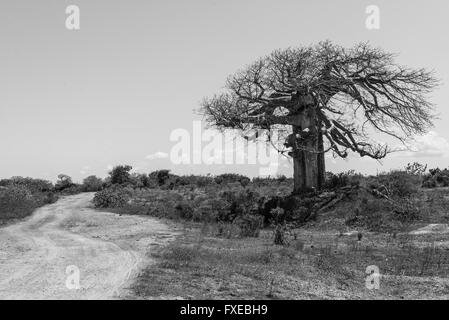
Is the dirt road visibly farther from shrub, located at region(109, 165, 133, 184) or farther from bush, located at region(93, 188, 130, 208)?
shrub, located at region(109, 165, 133, 184)

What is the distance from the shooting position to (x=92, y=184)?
4353 cm

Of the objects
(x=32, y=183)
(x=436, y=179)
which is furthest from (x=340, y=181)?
(x=32, y=183)

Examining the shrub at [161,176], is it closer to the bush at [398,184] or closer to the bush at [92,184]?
the bush at [92,184]

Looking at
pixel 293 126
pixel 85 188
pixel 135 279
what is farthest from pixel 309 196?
pixel 85 188

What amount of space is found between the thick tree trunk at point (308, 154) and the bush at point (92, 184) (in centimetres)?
2237

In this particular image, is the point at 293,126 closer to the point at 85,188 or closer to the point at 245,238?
the point at 245,238

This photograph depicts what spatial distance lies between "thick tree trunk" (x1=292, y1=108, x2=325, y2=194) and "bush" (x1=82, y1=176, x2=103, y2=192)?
2237 cm

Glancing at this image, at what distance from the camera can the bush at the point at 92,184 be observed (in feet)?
141

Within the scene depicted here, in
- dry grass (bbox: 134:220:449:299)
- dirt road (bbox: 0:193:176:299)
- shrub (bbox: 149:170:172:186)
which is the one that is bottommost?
dry grass (bbox: 134:220:449:299)

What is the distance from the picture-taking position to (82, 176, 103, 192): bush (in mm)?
42906

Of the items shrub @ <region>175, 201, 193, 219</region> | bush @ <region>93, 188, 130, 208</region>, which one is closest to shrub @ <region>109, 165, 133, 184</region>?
bush @ <region>93, 188, 130, 208</region>

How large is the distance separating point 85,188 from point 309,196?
24245 millimetres

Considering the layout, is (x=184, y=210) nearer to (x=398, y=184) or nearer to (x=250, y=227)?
(x=250, y=227)

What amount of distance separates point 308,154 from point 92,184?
2401 centimetres
